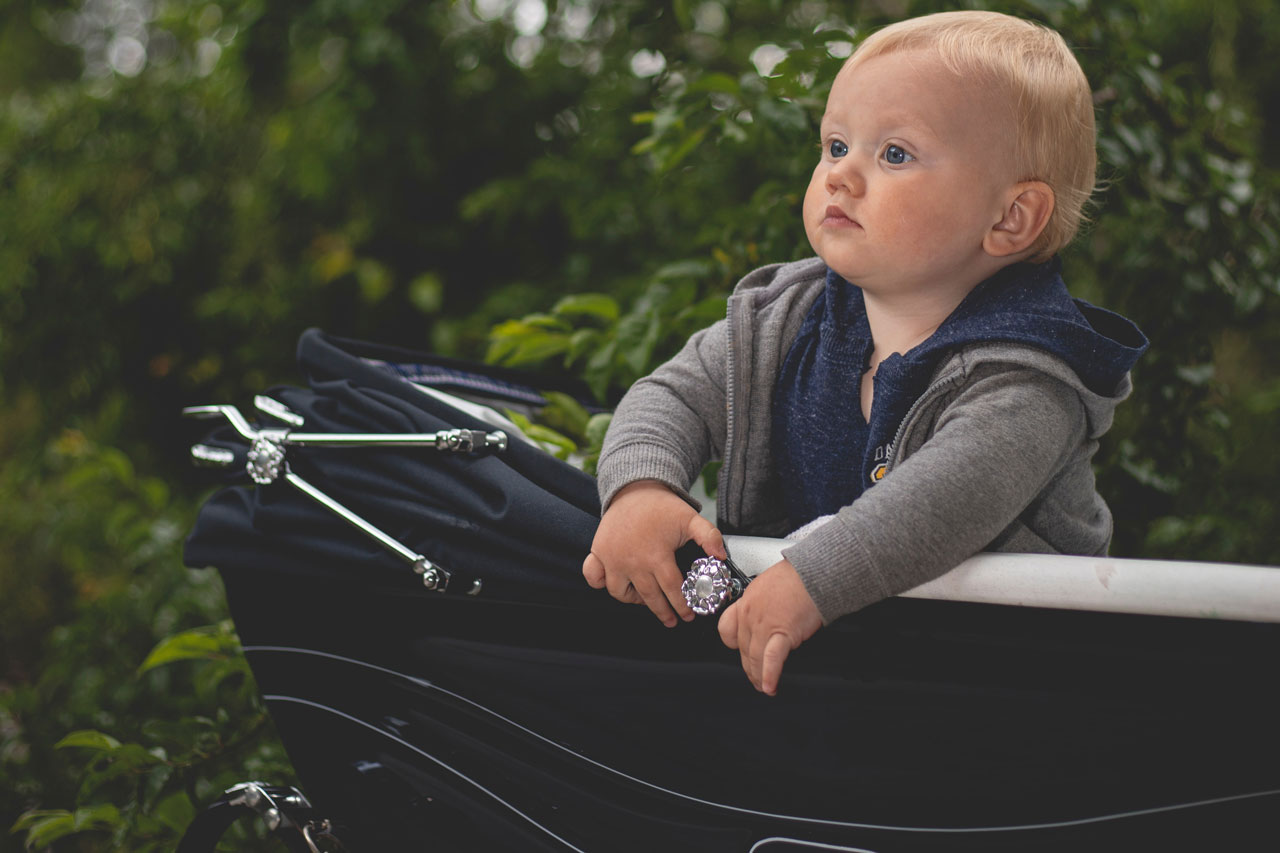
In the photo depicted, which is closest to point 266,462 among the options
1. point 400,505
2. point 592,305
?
point 400,505

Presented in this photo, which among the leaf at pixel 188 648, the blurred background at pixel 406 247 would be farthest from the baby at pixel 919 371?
the leaf at pixel 188 648

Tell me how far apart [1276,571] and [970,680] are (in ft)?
0.77

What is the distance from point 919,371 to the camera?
Answer: 0.99m

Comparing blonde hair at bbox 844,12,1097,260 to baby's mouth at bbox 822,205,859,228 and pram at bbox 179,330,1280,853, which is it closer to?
baby's mouth at bbox 822,205,859,228

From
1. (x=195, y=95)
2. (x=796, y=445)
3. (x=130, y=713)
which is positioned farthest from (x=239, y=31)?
(x=796, y=445)

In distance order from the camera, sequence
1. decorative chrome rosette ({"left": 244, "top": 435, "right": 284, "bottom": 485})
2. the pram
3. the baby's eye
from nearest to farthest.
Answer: the pram
the baby's eye
decorative chrome rosette ({"left": 244, "top": 435, "right": 284, "bottom": 485})

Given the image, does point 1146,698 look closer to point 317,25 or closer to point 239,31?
point 317,25

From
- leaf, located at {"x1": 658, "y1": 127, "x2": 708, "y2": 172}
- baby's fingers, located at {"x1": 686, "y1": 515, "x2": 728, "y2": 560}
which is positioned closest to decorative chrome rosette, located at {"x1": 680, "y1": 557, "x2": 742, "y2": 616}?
baby's fingers, located at {"x1": 686, "y1": 515, "x2": 728, "y2": 560}

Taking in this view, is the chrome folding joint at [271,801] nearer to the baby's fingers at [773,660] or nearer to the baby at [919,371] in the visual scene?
the baby at [919,371]

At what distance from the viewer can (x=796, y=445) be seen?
3.72ft

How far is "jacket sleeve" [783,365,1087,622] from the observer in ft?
2.63

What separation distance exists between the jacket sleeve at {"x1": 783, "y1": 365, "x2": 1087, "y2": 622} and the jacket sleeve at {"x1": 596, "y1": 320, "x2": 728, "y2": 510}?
0.70 feet

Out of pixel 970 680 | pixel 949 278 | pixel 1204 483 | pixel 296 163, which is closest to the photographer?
pixel 970 680

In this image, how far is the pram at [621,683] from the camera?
29.5 inches
